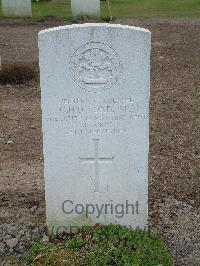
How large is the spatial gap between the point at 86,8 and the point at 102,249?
11.5 meters

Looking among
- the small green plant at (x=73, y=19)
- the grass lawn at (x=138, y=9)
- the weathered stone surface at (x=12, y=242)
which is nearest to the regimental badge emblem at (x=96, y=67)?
the weathered stone surface at (x=12, y=242)

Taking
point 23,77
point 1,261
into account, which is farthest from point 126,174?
point 23,77

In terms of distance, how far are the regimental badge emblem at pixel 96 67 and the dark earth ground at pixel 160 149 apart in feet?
4.54

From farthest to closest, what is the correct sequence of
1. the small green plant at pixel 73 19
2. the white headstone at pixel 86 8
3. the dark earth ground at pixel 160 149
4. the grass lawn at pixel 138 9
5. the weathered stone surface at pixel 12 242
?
1. the grass lawn at pixel 138 9
2. the white headstone at pixel 86 8
3. the small green plant at pixel 73 19
4. the dark earth ground at pixel 160 149
5. the weathered stone surface at pixel 12 242

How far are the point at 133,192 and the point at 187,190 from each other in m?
1.14

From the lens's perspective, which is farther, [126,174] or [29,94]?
[29,94]

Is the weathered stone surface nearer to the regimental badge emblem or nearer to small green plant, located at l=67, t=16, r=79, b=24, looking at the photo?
the regimental badge emblem

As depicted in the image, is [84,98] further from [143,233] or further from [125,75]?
[143,233]

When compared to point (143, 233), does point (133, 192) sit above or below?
above

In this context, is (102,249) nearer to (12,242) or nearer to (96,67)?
(12,242)

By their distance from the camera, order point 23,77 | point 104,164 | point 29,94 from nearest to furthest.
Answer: point 104,164
point 29,94
point 23,77

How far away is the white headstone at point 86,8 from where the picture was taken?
15066mm

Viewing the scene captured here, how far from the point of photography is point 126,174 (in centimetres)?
470

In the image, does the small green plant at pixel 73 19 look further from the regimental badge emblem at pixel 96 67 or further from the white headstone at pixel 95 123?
the regimental badge emblem at pixel 96 67
